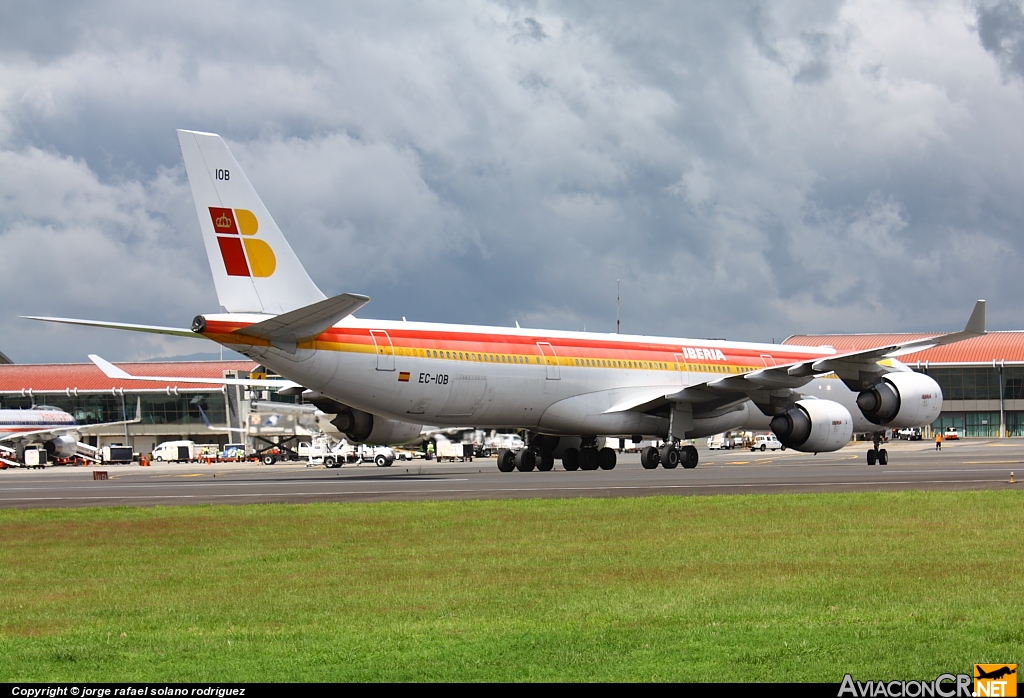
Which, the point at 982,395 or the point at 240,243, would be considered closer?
the point at 240,243

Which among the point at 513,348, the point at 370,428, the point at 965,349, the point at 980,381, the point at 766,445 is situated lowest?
the point at 766,445

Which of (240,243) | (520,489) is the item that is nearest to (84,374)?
(240,243)

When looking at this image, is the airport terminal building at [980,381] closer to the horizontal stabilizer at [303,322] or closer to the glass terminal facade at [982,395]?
the glass terminal facade at [982,395]

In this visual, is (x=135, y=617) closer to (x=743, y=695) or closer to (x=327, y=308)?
(x=743, y=695)

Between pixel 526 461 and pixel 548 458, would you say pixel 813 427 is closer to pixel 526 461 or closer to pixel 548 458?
pixel 548 458

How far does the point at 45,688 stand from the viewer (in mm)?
6551

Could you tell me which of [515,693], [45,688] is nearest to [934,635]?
[515,693]

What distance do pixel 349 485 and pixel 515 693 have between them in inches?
914

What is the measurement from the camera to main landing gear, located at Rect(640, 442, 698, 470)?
37.8m

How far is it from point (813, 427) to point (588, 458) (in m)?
8.27

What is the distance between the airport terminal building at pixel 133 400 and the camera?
12106cm

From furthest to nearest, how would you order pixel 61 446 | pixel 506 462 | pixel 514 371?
pixel 61 446 → pixel 506 462 → pixel 514 371

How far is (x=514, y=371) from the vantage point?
35219 millimetres

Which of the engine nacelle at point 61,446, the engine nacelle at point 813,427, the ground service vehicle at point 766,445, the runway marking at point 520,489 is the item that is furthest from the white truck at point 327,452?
the runway marking at point 520,489
